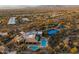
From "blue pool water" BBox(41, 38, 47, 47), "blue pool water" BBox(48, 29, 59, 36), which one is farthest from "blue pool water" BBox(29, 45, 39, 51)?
"blue pool water" BBox(48, 29, 59, 36)

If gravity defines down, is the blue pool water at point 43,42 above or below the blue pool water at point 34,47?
above

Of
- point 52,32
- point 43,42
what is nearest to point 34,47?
point 43,42

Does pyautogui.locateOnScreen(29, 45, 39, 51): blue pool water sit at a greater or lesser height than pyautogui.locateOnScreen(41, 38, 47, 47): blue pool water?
lesser

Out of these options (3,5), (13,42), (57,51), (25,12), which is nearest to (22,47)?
(13,42)

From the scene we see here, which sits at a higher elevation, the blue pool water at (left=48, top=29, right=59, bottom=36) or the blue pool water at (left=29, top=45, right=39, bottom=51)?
the blue pool water at (left=48, top=29, right=59, bottom=36)

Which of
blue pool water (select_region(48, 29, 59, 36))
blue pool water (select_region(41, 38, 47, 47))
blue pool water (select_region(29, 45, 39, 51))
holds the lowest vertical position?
blue pool water (select_region(29, 45, 39, 51))

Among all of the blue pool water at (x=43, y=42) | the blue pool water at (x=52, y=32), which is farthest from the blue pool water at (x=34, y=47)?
the blue pool water at (x=52, y=32)

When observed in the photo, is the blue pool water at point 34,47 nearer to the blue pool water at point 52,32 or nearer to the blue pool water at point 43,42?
the blue pool water at point 43,42

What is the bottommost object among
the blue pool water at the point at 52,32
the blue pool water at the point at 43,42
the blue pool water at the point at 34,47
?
the blue pool water at the point at 34,47

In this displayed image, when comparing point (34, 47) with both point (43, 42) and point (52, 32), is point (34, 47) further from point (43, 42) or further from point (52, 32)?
point (52, 32)

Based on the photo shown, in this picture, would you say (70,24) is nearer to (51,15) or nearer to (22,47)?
(51,15)

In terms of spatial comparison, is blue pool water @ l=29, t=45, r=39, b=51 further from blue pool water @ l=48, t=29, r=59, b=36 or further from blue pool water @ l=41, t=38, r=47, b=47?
blue pool water @ l=48, t=29, r=59, b=36
